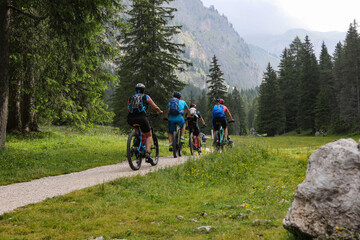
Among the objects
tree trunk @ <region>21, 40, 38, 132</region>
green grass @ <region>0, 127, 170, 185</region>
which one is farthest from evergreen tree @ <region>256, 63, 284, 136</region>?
green grass @ <region>0, 127, 170, 185</region>

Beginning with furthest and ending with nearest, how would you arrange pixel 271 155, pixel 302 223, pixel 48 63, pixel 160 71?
pixel 160 71, pixel 48 63, pixel 271 155, pixel 302 223

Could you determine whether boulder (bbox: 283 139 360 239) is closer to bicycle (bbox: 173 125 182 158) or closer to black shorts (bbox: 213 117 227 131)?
bicycle (bbox: 173 125 182 158)

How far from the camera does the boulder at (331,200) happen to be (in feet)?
10.5

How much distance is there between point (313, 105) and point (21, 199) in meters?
54.5

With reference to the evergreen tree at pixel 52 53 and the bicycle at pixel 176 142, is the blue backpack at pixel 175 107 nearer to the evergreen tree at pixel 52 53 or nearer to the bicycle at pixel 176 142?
the bicycle at pixel 176 142

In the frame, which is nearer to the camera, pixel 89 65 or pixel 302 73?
pixel 89 65

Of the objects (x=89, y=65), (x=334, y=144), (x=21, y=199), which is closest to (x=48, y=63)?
(x=89, y=65)

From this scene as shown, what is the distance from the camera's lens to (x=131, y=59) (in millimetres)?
26328

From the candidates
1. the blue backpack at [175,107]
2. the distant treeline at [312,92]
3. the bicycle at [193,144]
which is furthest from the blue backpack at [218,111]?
the distant treeline at [312,92]

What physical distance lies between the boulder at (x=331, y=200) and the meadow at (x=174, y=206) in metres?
0.34

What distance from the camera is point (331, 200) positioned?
3312 millimetres

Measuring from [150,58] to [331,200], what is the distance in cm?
2317

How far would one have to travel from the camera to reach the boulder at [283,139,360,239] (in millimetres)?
3191

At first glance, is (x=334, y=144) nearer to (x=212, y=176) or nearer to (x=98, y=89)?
(x=212, y=176)
